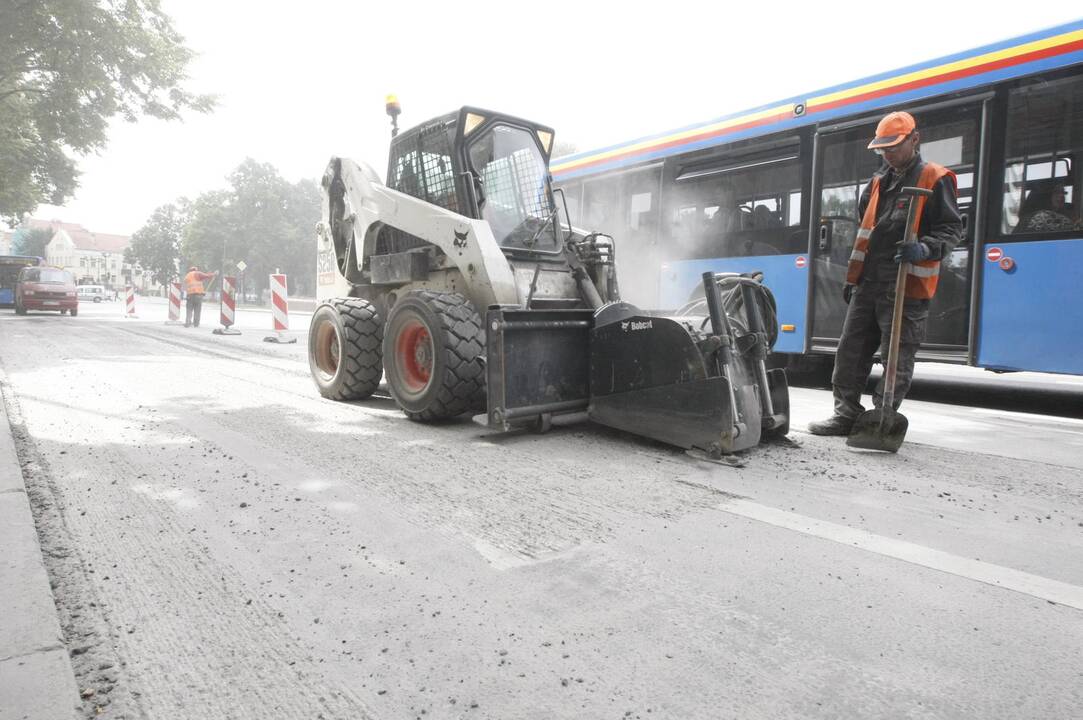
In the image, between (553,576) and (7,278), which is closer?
(553,576)

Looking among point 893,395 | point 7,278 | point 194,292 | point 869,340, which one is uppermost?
point 7,278

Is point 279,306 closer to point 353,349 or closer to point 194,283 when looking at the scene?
point 194,283

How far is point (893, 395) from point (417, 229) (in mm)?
3731

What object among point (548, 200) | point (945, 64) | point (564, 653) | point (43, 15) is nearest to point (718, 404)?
point (564, 653)

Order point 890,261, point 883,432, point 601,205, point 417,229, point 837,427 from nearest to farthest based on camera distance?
point 883,432
point 890,261
point 837,427
point 417,229
point 601,205

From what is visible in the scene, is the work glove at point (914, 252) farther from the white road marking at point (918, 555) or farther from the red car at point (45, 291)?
the red car at point (45, 291)

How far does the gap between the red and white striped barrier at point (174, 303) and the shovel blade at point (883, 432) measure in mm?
20749

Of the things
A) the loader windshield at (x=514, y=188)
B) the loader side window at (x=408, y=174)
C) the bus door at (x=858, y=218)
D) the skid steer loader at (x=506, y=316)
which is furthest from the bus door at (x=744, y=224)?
the loader side window at (x=408, y=174)

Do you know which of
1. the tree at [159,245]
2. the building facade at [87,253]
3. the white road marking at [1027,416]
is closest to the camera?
the white road marking at [1027,416]

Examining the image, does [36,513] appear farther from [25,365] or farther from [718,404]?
[25,365]

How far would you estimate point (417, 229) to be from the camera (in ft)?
17.5

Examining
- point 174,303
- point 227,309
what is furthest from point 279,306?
point 174,303

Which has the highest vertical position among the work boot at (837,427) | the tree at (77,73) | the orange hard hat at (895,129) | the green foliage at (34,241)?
the green foliage at (34,241)

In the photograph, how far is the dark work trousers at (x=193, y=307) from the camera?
17600 millimetres
